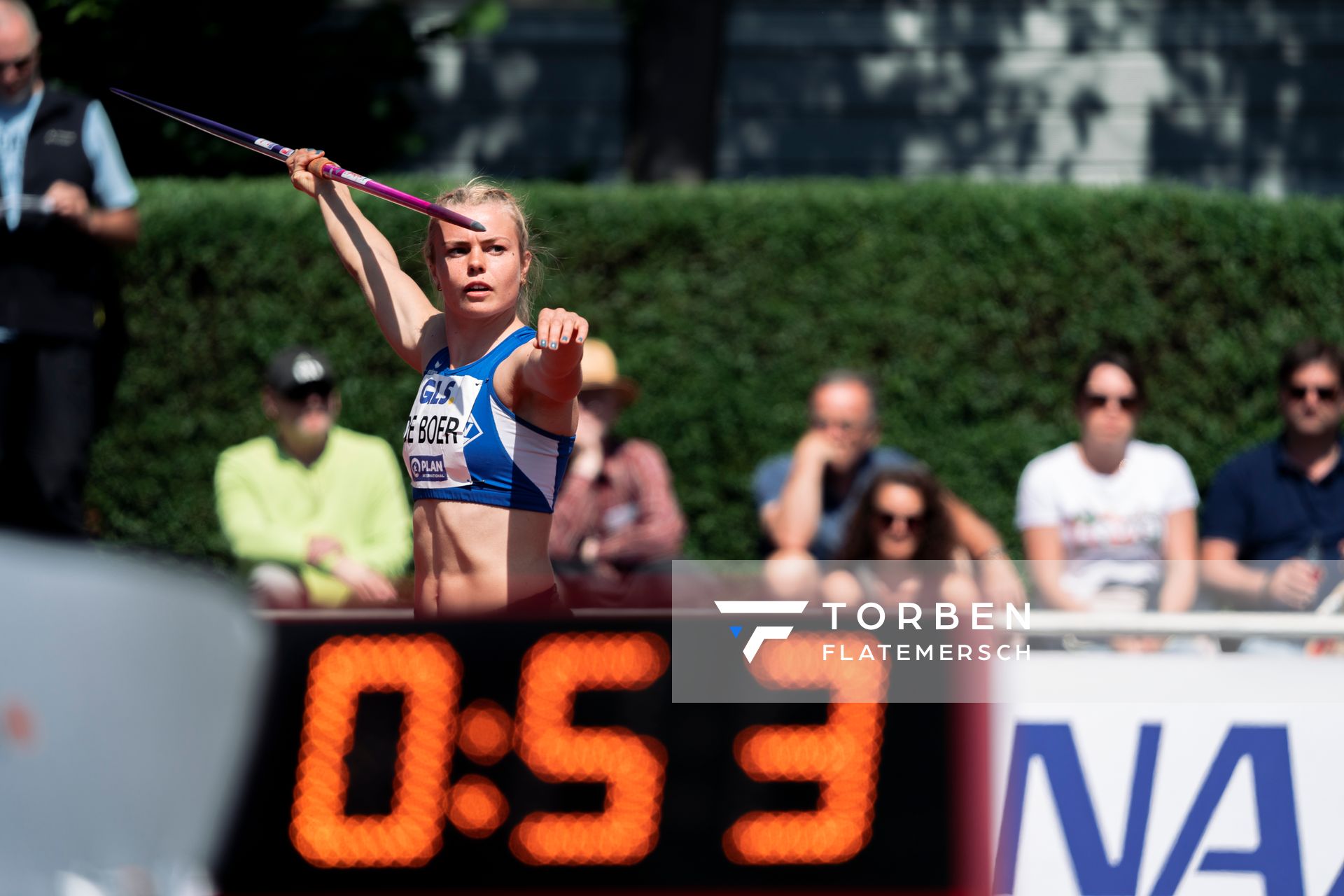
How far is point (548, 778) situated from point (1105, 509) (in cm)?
363

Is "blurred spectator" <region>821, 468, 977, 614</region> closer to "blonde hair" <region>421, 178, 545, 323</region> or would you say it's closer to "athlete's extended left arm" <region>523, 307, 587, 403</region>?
"blonde hair" <region>421, 178, 545, 323</region>

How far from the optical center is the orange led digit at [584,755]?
3.71 meters

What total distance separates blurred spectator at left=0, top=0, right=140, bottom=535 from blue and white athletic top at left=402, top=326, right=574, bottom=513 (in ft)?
11.1

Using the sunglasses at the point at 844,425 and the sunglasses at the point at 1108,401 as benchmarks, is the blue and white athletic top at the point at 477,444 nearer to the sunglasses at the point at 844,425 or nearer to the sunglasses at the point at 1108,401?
the sunglasses at the point at 844,425

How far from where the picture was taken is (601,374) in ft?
23.8

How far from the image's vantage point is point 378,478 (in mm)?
6809

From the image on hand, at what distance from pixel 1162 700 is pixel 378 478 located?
3.49 metres

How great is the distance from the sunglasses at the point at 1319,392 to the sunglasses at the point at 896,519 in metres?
1.74

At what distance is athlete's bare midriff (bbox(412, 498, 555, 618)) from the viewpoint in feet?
11.7

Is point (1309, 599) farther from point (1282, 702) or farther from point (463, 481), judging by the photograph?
point (463, 481)

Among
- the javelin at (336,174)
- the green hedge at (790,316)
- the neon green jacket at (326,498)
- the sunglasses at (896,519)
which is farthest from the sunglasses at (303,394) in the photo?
the javelin at (336,174)

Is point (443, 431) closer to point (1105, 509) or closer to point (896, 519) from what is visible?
point (896, 519)

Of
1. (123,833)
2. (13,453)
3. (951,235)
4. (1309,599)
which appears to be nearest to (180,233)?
(13,453)

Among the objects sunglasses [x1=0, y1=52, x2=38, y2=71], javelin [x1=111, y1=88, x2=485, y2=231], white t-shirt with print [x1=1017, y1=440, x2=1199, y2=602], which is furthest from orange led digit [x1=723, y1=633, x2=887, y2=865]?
sunglasses [x1=0, y1=52, x2=38, y2=71]
